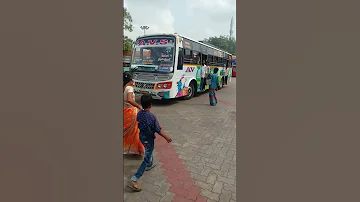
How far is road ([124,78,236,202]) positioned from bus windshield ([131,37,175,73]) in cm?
275

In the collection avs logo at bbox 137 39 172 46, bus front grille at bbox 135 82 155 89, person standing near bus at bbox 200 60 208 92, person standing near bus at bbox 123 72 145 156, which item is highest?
avs logo at bbox 137 39 172 46

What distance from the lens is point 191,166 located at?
10.4 feet

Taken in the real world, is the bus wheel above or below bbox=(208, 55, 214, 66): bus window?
below

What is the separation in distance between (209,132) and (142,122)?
251 cm

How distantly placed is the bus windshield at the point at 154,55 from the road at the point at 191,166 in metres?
2.75

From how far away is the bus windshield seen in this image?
297 inches

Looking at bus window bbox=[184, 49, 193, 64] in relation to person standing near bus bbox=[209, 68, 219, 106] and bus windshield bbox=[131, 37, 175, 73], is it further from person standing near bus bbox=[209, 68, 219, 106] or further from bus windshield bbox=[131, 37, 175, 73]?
person standing near bus bbox=[209, 68, 219, 106]

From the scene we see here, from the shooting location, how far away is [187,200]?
2381mm

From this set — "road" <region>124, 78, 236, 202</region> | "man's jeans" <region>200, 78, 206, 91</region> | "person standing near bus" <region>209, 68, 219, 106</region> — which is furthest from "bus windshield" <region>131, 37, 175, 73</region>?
"man's jeans" <region>200, 78, 206, 91</region>

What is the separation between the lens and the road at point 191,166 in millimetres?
2483

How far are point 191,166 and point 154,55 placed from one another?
17.8 feet

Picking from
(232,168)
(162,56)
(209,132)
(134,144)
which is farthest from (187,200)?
(162,56)

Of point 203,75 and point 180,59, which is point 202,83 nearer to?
point 203,75

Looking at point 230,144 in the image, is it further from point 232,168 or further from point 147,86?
point 147,86
